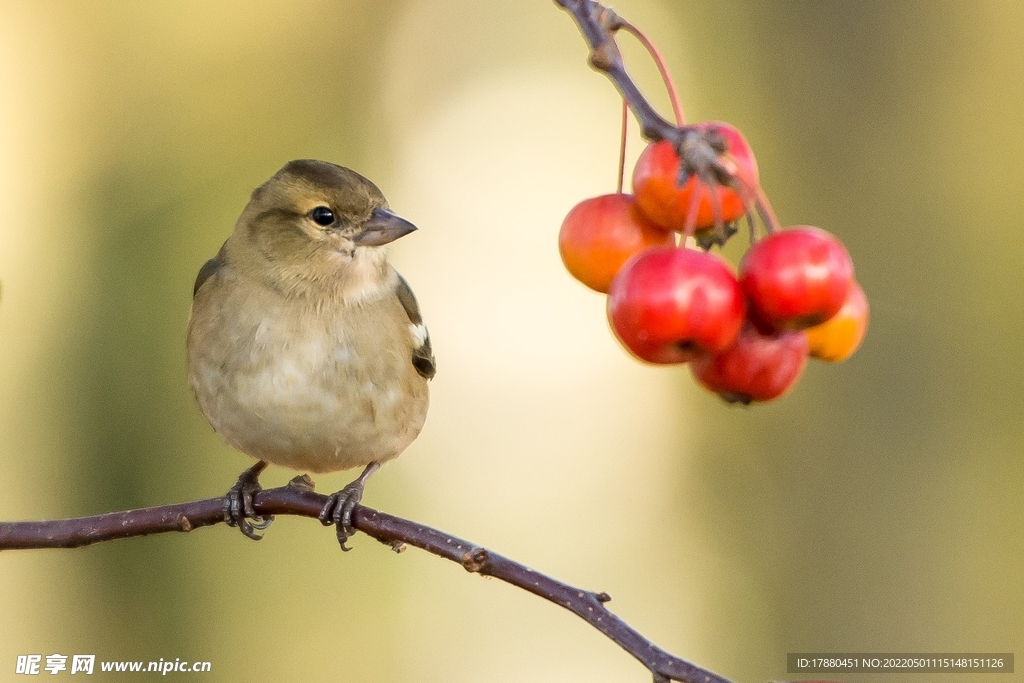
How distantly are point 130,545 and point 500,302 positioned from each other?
4.54 metres

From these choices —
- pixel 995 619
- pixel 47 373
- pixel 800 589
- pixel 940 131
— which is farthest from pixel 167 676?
pixel 940 131

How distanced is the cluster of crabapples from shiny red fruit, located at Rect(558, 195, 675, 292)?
0.08 m

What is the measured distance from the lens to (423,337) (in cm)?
472

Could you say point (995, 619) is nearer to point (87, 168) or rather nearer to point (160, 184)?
point (160, 184)

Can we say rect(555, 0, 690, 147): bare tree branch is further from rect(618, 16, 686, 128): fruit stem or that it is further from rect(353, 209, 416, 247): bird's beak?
rect(353, 209, 416, 247): bird's beak

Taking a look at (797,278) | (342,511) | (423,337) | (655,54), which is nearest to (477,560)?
(342,511)

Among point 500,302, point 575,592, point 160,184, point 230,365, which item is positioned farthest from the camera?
point 500,302

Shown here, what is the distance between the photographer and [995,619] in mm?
9469

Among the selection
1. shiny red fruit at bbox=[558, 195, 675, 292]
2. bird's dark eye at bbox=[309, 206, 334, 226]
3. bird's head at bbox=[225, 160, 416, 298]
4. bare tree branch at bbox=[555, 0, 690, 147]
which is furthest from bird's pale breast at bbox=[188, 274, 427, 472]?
bare tree branch at bbox=[555, 0, 690, 147]

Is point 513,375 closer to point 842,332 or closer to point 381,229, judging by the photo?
point 381,229

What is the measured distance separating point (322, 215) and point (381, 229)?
27 centimetres

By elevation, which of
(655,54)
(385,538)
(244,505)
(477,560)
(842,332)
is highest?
(655,54)

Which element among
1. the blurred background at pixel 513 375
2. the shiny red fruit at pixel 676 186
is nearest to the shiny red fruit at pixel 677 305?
the shiny red fruit at pixel 676 186

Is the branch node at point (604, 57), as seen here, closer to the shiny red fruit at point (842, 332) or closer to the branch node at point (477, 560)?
the shiny red fruit at point (842, 332)
